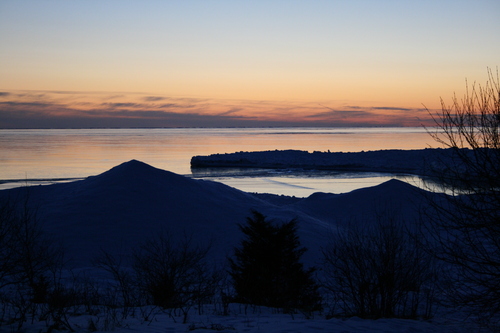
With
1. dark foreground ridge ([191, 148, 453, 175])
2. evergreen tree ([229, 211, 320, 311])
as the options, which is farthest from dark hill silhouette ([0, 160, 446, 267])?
dark foreground ridge ([191, 148, 453, 175])

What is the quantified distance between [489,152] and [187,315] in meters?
6.34

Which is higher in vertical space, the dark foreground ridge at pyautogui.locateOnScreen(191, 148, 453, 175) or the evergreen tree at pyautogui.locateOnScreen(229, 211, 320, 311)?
the dark foreground ridge at pyautogui.locateOnScreen(191, 148, 453, 175)

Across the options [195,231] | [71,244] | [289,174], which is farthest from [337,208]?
[289,174]

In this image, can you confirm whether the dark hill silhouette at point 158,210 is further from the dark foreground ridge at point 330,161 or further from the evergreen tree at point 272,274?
the dark foreground ridge at point 330,161

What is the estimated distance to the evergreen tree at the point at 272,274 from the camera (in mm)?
11008

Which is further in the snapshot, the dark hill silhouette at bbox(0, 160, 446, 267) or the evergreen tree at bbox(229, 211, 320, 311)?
the dark hill silhouette at bbox(0, 160, 446, 267)

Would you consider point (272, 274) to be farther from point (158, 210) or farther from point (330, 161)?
point (330, 161)

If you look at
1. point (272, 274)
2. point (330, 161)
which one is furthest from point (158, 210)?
point (330, 161)

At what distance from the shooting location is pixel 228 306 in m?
10.1

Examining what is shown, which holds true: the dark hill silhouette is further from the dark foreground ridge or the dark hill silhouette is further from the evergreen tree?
the dark foreground ridge

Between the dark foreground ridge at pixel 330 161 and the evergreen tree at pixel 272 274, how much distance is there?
36.7m

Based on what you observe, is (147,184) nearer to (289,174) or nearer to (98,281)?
(98,281)

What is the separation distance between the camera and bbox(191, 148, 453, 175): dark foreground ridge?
47.8m

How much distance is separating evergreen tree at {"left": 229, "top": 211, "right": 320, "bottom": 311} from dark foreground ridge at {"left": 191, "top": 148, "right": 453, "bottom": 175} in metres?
36.7
